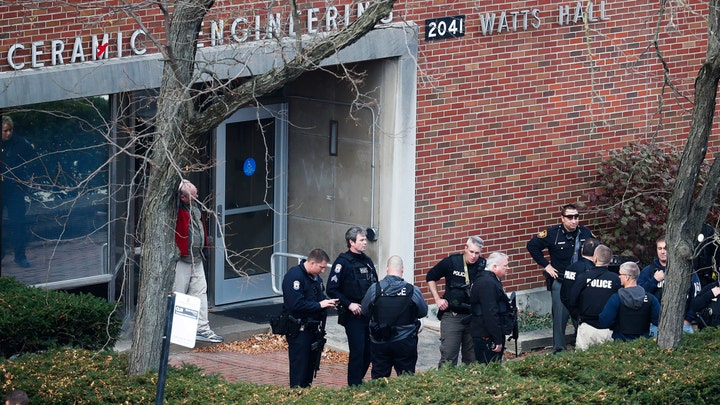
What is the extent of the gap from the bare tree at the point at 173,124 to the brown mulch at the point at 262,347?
13.5ft

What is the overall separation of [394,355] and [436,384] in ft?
7.94

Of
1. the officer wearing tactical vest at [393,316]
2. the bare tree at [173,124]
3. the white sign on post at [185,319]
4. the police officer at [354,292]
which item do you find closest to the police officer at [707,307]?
the officer wearing tactical vest at [393,316]

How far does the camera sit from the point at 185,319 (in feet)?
27.9

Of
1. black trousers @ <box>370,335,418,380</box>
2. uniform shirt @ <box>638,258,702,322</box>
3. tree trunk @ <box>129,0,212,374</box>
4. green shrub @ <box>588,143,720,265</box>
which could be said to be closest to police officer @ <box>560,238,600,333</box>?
uniform shirt @ <box>638,258,702,322</box>

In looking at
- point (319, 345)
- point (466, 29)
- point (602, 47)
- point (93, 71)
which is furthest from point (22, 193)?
point (602, 47)

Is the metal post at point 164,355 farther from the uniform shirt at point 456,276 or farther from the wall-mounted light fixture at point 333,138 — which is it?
the wall-mounted light fixture at point 333,138

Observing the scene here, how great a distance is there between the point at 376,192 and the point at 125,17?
12.9ft

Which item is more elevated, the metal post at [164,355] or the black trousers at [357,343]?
the metal post at [164,355]

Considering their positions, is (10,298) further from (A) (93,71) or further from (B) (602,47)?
(B) (602,47)

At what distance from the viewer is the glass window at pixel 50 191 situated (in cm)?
1302

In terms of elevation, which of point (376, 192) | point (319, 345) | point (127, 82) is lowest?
point (319, 345)

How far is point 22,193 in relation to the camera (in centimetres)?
1314

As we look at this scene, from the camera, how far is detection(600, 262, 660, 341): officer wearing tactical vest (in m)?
11.9

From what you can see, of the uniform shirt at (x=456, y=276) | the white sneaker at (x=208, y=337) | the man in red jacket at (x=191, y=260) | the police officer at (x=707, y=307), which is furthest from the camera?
the white sneaker at (x=208, y=337)
